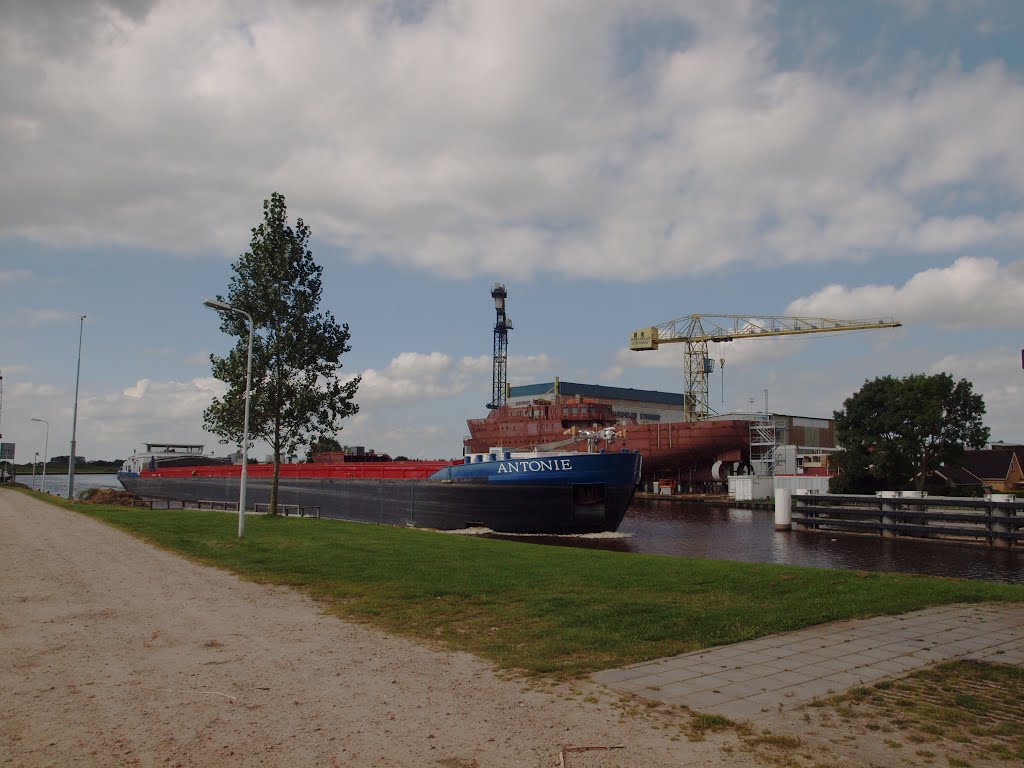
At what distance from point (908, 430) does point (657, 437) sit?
24.9 m

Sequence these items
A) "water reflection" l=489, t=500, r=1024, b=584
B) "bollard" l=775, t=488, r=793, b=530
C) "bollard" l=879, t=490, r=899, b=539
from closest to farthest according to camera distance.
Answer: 1. "water reflection" l=489, t=500, r=1024, b=584
2. "bollard" l=879, t=490, r=899, b=539
3. "bollard" l=775, t=488, r=793, b=530

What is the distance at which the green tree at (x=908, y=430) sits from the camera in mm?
46688

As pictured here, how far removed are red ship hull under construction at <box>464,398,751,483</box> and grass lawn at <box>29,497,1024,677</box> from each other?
47.5 meters

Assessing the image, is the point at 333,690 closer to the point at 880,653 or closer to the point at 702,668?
the point at 702,668

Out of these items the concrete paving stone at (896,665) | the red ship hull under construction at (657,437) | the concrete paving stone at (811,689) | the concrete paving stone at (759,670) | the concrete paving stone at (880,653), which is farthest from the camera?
the red ship hull under construction at (657,437)

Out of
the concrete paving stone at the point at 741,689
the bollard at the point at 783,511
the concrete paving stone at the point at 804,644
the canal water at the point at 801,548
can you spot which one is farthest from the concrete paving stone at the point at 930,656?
the bollard at the point at 783,511

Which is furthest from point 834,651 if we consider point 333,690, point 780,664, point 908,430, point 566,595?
point 908,430

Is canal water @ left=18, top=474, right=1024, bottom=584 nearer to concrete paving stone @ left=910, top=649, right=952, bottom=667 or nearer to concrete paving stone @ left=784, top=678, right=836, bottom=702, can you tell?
concrete paving stone @ left=910, top=649, right=952, bottom=667

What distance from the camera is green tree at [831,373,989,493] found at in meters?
46.7

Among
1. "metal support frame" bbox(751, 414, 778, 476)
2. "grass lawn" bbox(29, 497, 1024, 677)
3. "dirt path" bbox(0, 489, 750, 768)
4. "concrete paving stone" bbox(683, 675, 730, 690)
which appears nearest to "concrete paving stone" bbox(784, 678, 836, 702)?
"concrete paving stone" bbox(683, 675, 730, 690)

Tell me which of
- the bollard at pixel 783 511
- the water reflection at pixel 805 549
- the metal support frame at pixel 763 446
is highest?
the metal support frame at pixel 763 446

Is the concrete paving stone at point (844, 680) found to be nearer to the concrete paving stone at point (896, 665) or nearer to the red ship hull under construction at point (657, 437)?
the concrete paving stone at point (896, 665)

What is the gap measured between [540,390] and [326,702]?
11085 centimetres

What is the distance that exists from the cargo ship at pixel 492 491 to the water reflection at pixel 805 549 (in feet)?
4.54
